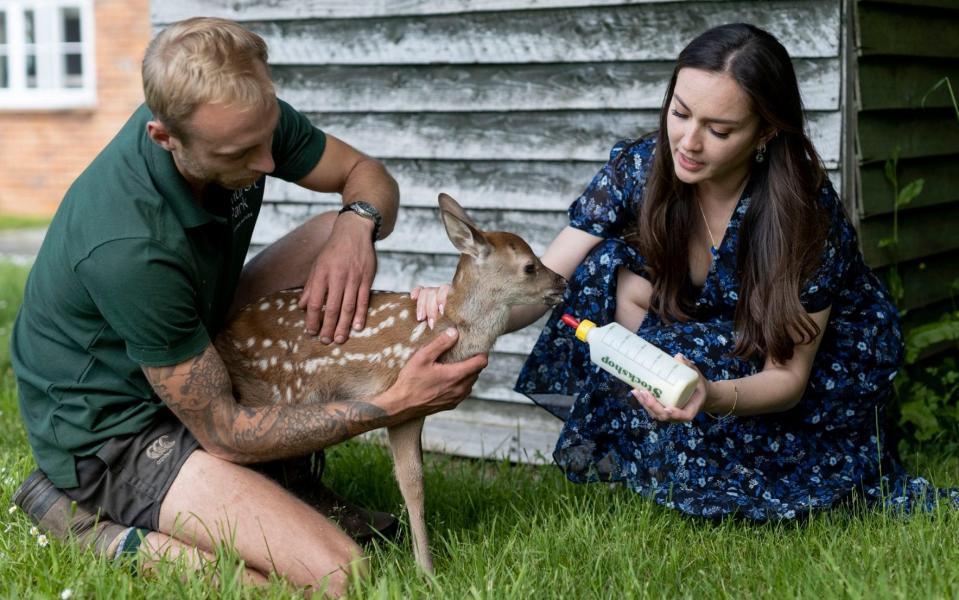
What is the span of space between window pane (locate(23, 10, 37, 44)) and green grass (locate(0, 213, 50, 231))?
7.29ft

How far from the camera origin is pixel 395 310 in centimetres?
361

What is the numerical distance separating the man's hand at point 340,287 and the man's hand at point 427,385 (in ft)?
0.87

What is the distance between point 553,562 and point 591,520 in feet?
0.99

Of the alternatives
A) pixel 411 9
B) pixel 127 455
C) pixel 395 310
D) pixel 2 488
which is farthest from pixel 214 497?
pixel 411 9

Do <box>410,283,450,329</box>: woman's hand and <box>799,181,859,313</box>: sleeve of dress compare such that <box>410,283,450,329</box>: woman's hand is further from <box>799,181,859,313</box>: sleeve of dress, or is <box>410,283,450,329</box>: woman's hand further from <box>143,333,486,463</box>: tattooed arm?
<box>799,181,859,313</box>: sleeve of dress

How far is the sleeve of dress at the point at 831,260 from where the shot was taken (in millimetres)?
3732

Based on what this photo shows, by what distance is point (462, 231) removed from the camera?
3.55 meters

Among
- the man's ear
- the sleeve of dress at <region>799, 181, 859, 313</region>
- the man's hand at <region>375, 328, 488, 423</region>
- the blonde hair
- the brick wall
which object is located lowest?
the brick wall

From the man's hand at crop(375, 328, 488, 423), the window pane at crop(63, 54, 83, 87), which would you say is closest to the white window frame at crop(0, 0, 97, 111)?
the window pane at crop(63, 54, 83, 87)

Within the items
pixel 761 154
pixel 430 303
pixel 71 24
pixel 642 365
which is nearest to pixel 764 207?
pixel 761 154

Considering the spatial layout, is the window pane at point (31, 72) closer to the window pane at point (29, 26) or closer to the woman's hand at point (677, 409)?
the window pane at point (29, 26)

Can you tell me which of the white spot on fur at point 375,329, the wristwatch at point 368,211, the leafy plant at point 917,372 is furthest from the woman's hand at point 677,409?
the leafy plant at point 917,372

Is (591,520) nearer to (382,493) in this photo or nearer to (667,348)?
(667,348)

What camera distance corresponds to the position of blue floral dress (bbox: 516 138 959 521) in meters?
3.84
